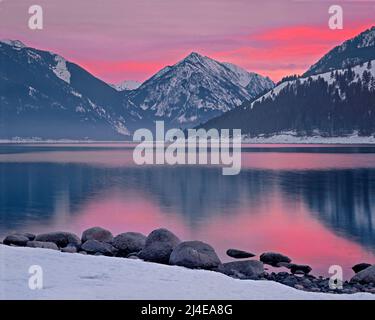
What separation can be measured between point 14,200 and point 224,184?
1147 inches

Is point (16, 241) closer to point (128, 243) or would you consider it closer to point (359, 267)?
point (128, 243)

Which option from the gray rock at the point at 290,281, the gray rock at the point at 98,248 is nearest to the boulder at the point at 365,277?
the gray rock at the point at 290,281

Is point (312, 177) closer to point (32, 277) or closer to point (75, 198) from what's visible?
point (75, 198)

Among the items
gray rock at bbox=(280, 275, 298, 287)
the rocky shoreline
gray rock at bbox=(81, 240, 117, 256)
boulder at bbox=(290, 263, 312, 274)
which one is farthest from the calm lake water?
gray rock at bbox=(81, 240, 117, 256)

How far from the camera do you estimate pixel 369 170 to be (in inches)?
3698

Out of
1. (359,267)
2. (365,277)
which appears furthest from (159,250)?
(359,267)

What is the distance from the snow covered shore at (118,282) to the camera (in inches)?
680

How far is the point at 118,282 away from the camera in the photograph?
18.9 metres

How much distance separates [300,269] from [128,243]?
8871 millimetres

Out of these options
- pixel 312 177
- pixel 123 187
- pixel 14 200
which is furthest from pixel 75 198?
pixel 312 177

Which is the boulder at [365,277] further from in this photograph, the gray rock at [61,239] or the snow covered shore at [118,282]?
the gray rock at [61,239]

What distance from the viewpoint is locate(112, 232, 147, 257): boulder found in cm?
2984

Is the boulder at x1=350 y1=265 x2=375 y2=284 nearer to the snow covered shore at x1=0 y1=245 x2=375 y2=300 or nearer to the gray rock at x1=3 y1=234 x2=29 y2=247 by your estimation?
the snow covered shore at x1=0 y1=245 x2=375 y2=300
